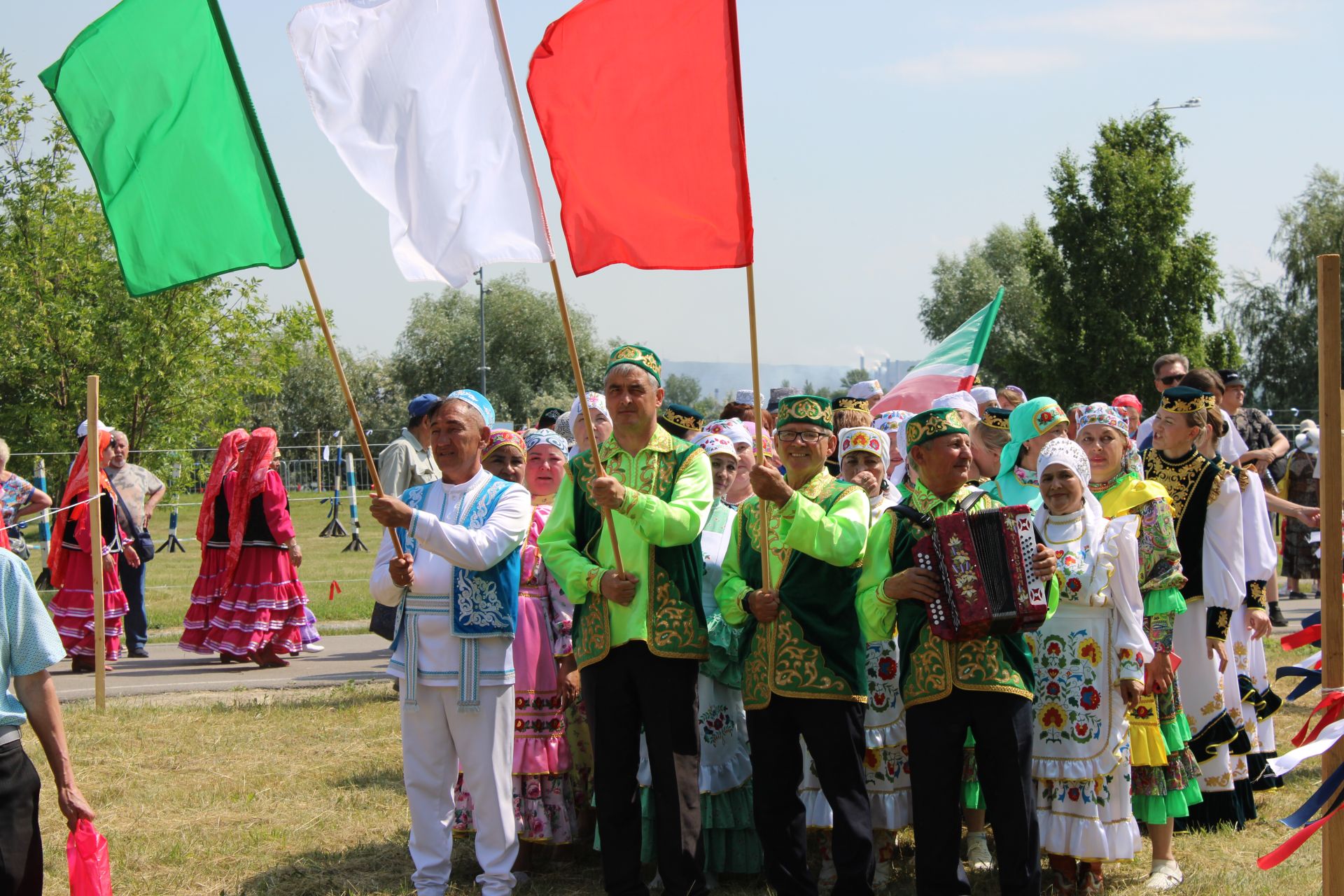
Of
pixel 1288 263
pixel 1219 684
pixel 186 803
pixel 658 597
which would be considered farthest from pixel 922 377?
pixel 1288 263

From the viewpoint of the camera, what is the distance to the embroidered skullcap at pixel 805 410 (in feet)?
17.5

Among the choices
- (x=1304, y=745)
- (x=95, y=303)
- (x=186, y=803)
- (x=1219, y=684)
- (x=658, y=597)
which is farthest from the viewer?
(x=95, y=303)

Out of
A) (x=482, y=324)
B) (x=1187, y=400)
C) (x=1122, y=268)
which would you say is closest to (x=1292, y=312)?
(x=1122, y=268)

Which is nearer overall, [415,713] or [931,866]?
[931,866]

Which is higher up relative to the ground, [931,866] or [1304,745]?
[1304,745]

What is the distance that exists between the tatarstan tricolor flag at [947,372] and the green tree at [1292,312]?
129ft

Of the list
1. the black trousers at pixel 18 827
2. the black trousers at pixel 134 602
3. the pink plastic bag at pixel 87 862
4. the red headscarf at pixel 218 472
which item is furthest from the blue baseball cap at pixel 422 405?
the black trousers at pixel 134 602

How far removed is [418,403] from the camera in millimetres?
7738

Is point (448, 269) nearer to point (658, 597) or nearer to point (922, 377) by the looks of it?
point (658, 597)

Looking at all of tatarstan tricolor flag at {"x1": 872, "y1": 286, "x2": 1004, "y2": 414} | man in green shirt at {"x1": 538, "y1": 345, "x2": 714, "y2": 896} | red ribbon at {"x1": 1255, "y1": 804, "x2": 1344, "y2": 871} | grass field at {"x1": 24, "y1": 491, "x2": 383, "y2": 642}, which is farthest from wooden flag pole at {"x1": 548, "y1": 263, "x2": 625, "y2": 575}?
grass field at {"x1": 24, "y1": 491, "x2": 383, "y2": 642}

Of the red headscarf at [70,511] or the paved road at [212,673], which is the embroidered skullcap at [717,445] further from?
the red headscarf at [70,511]

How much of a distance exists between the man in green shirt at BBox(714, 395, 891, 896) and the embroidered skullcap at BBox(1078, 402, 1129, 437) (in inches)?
53.9

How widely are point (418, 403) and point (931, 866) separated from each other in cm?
424

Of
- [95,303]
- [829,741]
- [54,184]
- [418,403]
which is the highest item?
[54,184]
